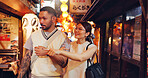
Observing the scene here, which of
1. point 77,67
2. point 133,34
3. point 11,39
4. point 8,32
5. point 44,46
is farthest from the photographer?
point 11,39

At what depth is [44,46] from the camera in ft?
9.11

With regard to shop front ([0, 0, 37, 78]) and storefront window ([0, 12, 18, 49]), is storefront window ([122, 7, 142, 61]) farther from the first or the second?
storefront window ([0, 12, 18, 49])

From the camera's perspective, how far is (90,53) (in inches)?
118

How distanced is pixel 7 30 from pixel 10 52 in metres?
1.31

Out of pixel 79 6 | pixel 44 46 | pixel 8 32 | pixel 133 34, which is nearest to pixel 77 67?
pixel 44 46

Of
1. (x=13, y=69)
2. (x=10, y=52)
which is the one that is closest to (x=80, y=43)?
(x=13, y=69)

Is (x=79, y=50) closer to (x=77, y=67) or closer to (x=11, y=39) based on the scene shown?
(x=77, y=67)

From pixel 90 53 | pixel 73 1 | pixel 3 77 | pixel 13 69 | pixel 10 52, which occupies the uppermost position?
pixel 73 1

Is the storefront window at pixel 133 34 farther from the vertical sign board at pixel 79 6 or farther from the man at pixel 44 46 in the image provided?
the vertical sign board at pixel 79 6

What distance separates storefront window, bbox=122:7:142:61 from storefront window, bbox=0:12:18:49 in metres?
5.73

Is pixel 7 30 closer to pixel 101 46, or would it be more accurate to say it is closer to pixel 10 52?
pixel 10 52

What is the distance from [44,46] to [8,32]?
5.76m

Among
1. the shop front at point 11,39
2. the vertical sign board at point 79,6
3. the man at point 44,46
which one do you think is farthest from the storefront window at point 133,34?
the shop front at point 11,39

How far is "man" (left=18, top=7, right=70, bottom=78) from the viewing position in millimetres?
2736
